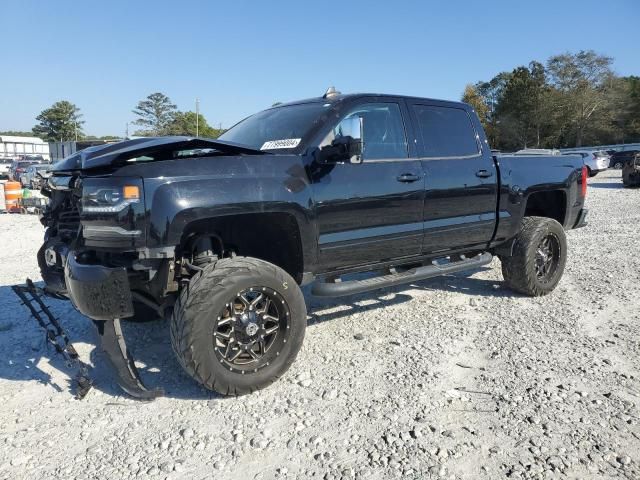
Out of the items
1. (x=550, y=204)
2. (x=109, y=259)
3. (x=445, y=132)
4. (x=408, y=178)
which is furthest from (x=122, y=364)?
(x=550, y=204)

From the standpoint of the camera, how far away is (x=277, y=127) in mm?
4078

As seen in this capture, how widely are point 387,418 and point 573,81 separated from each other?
60782mm

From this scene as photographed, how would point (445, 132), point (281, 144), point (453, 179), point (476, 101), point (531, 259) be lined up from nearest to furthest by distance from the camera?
1. point (281, 144)
2. point (453, 179)
3. point (445, 132)
4. point (531, 259)
5. point (476, 101)

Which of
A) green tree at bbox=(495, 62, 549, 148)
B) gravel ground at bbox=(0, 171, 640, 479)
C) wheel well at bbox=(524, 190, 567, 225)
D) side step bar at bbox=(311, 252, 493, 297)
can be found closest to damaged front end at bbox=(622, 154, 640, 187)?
wheel well at bbox=(524, 190, 567, 225)

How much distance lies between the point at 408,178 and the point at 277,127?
3.70ft

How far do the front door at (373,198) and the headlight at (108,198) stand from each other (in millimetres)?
1216

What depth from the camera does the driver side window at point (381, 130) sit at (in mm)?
3922

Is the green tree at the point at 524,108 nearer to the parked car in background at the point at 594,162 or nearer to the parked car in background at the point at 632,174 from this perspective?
the parked car in background at the point at 594,162

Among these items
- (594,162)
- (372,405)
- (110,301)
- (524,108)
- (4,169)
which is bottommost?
(372,405)

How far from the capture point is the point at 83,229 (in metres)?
3.02

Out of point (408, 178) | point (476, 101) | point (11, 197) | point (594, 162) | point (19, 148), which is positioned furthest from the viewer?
point (476, 101)

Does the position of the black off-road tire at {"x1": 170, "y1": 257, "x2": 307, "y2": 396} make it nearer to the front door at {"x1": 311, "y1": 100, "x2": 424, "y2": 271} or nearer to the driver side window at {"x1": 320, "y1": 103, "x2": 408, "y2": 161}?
the front door at {"x1": 311, "y1": 100, "x2": 424, "y2": 271}

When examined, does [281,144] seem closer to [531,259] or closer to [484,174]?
[484,174]

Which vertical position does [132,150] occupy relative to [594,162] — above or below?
below
